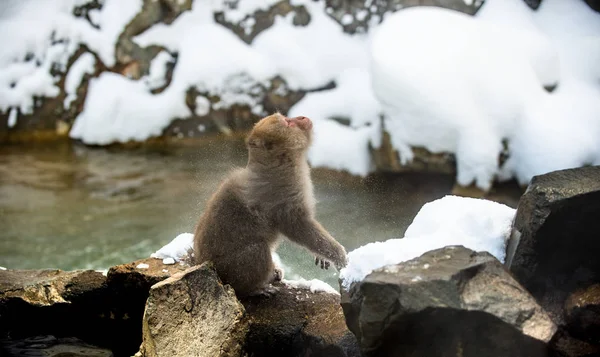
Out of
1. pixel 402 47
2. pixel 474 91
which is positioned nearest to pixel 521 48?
pixel 474 91

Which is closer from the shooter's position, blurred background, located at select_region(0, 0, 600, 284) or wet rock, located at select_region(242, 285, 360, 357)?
wet rock, located at select_region(242, 285, 360, 357)

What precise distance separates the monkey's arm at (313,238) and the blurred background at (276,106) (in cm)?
80

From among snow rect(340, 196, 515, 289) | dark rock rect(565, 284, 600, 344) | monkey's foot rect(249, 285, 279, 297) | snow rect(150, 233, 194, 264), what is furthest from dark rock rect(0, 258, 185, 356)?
dark rock rect(565, 284, 600, 344)

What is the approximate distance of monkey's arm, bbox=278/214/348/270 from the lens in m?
3.06

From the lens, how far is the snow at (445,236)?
2.46 metres

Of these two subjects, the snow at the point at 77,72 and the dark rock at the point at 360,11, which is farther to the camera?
the snow at the point at 77,72

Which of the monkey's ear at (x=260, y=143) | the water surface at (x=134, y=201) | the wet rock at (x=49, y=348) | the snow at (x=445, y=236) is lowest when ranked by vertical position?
the water surface at (x=134, y=201)

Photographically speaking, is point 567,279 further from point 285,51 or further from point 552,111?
point 285,51

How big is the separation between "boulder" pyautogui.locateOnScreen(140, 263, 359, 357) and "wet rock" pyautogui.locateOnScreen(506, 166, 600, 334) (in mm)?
781

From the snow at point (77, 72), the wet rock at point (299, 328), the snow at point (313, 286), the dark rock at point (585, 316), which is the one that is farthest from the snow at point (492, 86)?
the snow at point (77, 72)

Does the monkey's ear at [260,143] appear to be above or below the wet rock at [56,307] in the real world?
above

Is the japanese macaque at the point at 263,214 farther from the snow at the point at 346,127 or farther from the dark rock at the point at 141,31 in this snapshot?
the dark rock at the point at 141,31

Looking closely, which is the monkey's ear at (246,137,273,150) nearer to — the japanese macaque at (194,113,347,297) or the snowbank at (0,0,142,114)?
the japanese macaque at (194,113,347,297)

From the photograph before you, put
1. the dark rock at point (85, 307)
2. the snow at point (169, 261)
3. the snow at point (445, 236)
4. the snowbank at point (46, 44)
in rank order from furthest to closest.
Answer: the snowbank at point (46, 44) < the snow at point (169, 261) < the dark rock at point (85, 307) < the snow at point (445, 236)
